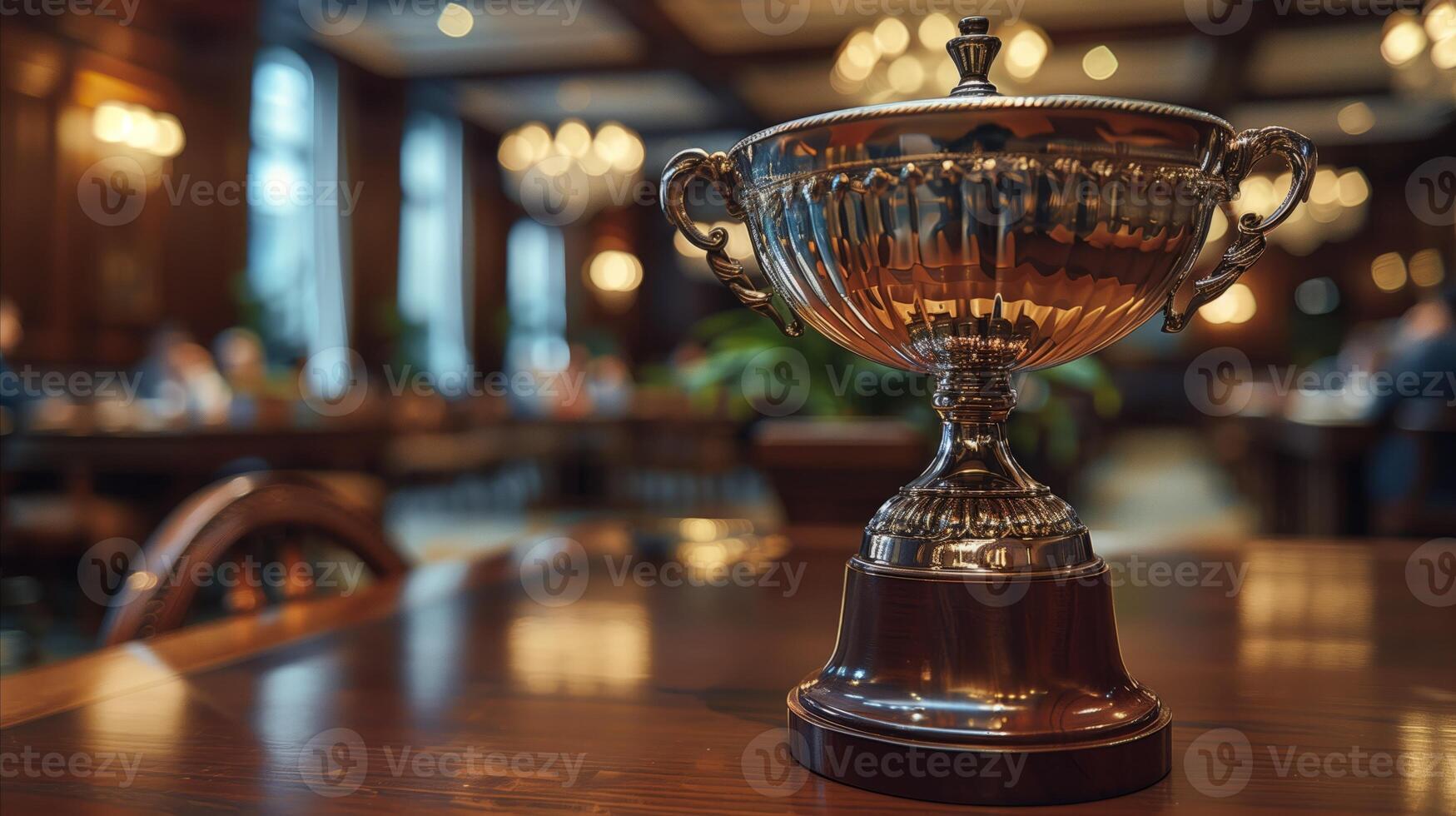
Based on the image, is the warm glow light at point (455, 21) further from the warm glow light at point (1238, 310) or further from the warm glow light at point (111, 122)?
the warm glow light at point (1238, 310)

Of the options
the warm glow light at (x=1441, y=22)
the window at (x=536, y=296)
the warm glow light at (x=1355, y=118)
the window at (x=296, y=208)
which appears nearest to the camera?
the warm glow light at (x=1441, y=22)

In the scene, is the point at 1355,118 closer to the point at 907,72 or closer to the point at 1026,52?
the point at 1026,52

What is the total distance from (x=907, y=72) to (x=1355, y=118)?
7.30 metres

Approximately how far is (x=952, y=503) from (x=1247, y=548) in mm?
817

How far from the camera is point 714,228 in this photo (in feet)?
1.81

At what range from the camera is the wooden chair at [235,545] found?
2.72 feet

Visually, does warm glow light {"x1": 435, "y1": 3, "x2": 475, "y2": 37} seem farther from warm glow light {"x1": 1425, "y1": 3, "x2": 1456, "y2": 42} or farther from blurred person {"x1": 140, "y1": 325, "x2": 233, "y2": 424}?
warm glow light {"x1": 1425, "y1": 3, "x2": 1456, "y2": 42}

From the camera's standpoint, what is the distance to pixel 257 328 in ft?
24.5

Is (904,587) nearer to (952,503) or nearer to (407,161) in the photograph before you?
(952,503)

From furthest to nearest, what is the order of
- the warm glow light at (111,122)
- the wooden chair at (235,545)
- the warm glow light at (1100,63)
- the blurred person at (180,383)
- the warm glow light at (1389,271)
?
the warm glow light at (1389,271) < the warm glow light at (1100,63) < the warm glow light at (111,122) < the blurred person at (180,383) < the wooden chair at (235,545)

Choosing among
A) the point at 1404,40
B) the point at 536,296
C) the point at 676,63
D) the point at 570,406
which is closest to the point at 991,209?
the point at 1404,40

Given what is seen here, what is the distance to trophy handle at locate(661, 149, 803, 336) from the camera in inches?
20.9

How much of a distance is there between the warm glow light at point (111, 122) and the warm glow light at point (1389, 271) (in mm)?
12641

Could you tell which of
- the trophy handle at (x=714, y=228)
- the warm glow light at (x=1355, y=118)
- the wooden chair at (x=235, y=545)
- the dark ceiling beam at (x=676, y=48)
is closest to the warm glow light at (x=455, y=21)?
the dark ceiling beam at (x=676, y=48)
